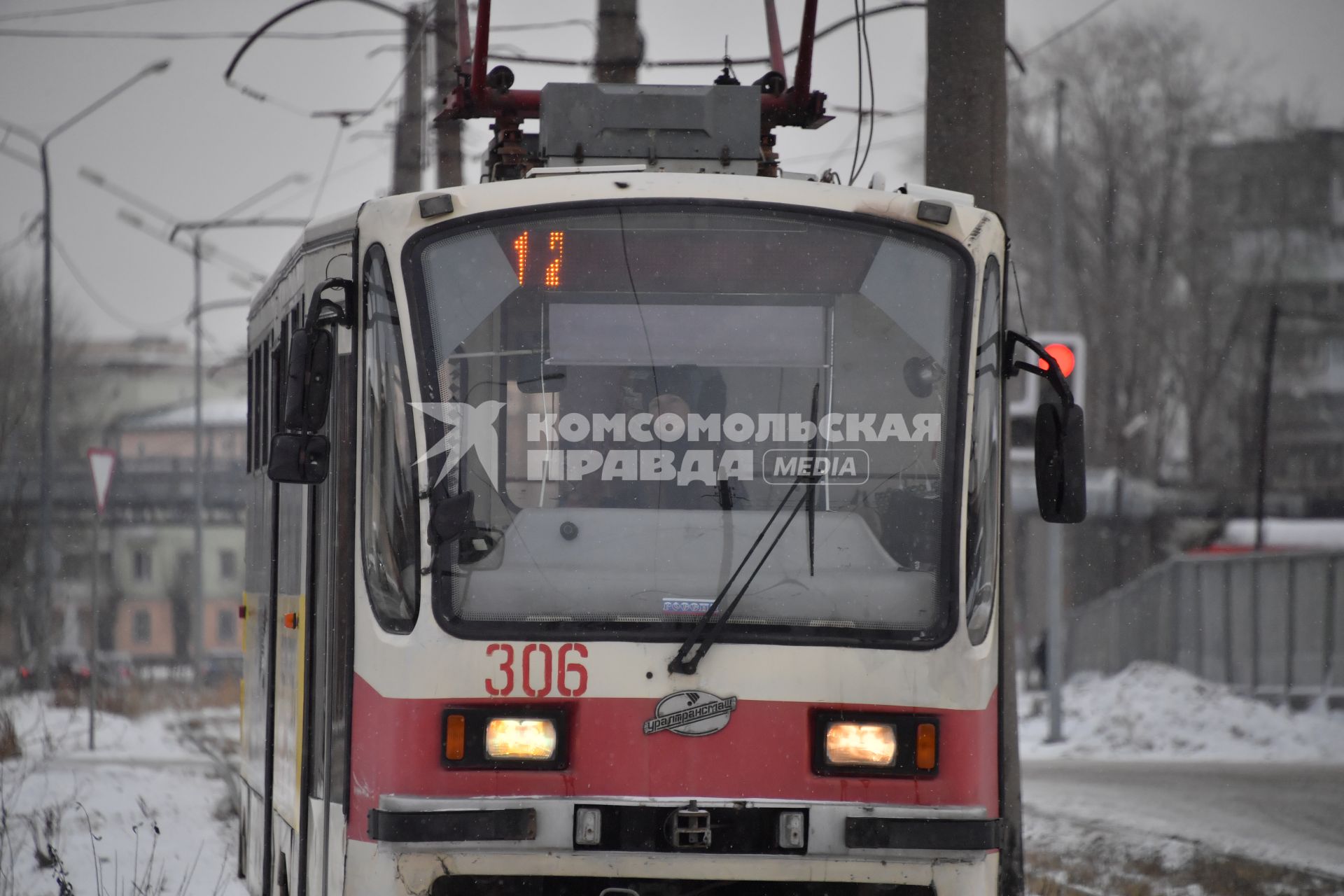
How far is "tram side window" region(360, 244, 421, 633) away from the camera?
18.9 ft

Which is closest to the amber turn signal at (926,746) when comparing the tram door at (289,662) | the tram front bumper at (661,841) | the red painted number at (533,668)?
the tram front bumper at (661,841)

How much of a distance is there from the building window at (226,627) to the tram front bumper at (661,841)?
6522 centimetres

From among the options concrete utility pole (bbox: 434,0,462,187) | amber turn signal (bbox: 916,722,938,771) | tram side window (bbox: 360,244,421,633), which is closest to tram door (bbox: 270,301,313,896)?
tram side window (bbox: 360,244,421,633)

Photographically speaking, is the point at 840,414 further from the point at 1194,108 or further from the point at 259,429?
the point at 1194,108

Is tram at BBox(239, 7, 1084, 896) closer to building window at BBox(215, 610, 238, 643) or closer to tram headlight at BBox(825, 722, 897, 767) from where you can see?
tram headlight at BBox(825, 722, 897, 767)

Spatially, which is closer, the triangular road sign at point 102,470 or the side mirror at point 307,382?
the side mirror at point 307,382

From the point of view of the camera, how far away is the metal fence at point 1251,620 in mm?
21891

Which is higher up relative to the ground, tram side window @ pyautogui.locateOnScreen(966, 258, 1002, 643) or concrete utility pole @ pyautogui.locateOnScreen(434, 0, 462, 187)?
concrete utility pole @ pyautogui.locateOnScreen(434, 0, 462, 187)

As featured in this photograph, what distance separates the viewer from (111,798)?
44.9 ft

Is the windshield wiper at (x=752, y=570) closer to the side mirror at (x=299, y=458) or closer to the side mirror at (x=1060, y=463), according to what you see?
the side mirror at (x=1060, y=463)

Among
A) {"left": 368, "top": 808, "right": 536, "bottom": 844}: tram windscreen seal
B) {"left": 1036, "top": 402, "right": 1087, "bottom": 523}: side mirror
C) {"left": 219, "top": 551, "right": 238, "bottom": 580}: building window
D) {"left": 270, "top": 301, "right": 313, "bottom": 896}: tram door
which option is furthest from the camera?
{"left": 219, "top": 551, "right": 238, "bottom": 580}: building window

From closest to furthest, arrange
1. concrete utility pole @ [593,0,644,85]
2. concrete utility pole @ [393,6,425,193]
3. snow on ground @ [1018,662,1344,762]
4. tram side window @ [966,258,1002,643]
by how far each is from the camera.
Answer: tram side window @ [966,258,1002,643]
concrete utility pole @ [593,0,644,85]
concrete utility pole @ [393,6,425,193]
snow on ground @ [1018,662,1344,762]

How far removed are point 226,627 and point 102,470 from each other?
182ft

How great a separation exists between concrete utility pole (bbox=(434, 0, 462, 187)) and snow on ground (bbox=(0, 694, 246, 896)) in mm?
5562
